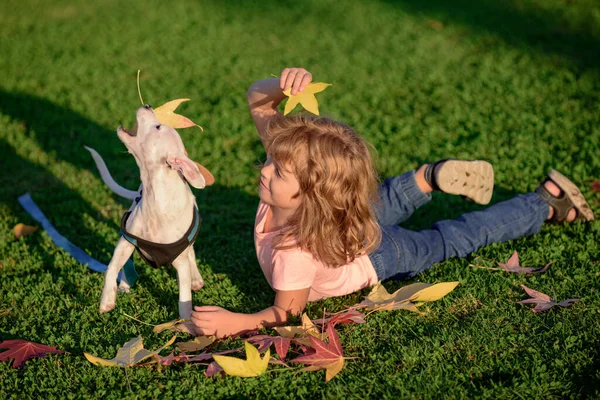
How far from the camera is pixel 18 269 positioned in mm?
4129

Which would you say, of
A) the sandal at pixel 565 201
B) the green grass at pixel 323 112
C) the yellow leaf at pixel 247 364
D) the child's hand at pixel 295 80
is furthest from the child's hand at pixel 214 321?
the sandal at pixel 565 201

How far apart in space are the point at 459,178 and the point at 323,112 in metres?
2.25

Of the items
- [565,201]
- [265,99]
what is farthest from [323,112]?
[565,201]

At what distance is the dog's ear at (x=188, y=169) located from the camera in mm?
2832

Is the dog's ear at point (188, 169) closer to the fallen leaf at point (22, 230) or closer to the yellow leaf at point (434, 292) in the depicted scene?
the yellow leaf at point (434, 292)

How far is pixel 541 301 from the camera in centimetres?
349

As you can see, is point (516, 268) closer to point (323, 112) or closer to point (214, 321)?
point (214, 321)

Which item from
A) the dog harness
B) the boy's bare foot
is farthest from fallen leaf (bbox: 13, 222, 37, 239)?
the boy's bare foot

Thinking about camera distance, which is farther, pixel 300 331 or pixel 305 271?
pixel 305 271

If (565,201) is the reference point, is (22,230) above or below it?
below

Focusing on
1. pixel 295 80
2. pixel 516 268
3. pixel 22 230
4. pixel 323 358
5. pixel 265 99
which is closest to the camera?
pixel 323 358

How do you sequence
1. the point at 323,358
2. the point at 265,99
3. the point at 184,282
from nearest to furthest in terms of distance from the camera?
1. the point at 323,358
2. the point at 184,282
3. the point at 265,99

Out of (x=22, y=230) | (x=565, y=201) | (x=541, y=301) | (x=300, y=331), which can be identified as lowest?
(x=22, y=230)

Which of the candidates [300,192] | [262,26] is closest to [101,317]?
[300,192]
